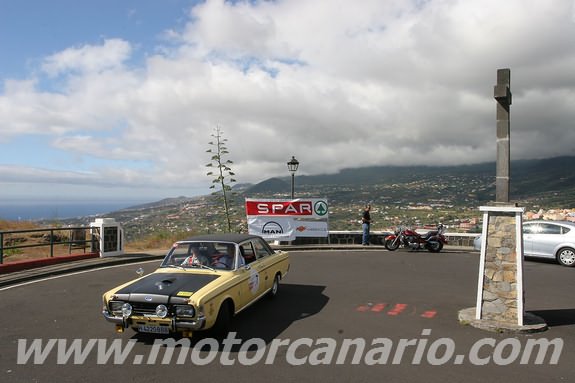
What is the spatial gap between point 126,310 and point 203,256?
184 cm

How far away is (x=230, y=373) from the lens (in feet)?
17.6

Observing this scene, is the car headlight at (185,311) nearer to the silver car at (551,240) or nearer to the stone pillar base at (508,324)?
the stone pillar base at (508,324)

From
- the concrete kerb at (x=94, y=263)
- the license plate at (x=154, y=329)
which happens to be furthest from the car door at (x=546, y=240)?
the license plate at (x=154, y=329)

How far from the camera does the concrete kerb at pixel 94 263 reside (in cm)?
1160

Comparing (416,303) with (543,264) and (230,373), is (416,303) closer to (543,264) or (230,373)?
(230,373)

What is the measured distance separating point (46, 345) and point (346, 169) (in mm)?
174211

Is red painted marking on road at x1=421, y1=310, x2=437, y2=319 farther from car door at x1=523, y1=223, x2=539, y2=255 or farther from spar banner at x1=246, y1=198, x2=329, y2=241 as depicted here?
spar banner at x1=246, y1=198, x2=329, y2=241

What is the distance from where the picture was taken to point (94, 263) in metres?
13.8

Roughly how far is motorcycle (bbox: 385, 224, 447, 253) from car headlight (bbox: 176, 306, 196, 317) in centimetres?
1349

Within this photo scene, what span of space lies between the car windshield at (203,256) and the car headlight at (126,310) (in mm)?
1463

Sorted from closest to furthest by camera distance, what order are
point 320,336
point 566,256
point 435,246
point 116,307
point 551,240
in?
point 116,307 < point 320,336 < point 566,256 < point 551,240 < point 435,246

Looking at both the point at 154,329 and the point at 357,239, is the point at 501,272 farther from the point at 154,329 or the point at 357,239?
the point at 357,239

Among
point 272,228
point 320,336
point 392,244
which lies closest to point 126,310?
point 320,336

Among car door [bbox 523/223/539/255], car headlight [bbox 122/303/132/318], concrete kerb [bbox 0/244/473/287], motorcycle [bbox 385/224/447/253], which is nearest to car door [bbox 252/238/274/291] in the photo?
car headlight [bbox 122/303/132/318]
